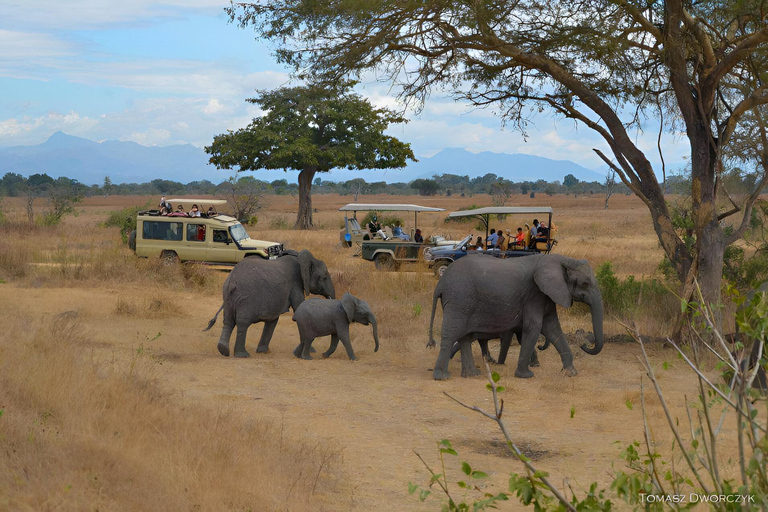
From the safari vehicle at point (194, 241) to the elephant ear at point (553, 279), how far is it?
1220cm

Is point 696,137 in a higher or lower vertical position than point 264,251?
higher

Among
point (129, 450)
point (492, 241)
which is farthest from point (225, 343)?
point (492, 241)

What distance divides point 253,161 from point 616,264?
21557 millimetres

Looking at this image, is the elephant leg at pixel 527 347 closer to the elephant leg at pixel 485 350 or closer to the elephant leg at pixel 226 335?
the elephant leg at pixel 485 350

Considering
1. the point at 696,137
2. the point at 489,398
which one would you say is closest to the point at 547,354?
the point at 489,398

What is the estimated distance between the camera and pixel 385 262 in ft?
72.9

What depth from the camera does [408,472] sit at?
6633mm

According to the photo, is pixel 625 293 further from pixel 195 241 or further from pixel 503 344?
pixel 195 241

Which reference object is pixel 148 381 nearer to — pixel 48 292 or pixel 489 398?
pixel 489 398

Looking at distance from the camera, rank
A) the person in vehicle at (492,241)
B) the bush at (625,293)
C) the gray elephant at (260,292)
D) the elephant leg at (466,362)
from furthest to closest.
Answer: the person in vehicle at (492,241)
the bush at (625,293)
the gray elephant at (260,292)
the elephant leg at (466,362)

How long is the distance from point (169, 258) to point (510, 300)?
42.8 ft

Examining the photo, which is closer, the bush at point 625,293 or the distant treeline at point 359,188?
the bush at point 625,293

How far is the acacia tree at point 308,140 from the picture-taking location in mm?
38625

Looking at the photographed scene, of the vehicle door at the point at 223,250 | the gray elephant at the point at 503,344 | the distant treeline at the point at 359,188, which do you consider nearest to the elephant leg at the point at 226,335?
the gray elephant at the point at 503,344
